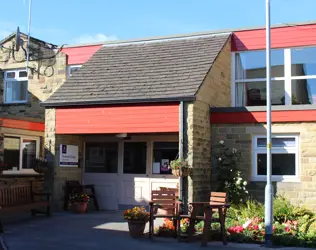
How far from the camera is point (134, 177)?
47.6ft

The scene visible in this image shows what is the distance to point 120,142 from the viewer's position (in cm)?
1483

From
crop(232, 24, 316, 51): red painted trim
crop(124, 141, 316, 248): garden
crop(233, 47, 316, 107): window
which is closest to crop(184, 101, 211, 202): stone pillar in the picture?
crop(124, 141, 316, 248): garden

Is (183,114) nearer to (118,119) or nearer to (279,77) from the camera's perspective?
(118,119)

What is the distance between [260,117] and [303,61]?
344 centimetres

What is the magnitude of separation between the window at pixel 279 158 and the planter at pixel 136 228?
4233 millimetres

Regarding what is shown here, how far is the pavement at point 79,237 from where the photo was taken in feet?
29.7

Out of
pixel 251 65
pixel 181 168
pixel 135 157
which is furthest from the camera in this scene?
pixel 251 65

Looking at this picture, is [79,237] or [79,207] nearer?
[79,237]

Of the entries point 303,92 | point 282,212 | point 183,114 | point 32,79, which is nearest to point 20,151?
point 32,79

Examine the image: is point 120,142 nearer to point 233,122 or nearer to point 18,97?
point 233,122

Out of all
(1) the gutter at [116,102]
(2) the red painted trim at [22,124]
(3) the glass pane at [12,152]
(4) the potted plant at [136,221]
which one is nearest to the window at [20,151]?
(3) the glass pane at [12,152]

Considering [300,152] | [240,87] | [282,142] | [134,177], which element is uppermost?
[240,87]

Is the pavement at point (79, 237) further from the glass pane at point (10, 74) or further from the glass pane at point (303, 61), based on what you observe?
the glass pane at point (10, 74)

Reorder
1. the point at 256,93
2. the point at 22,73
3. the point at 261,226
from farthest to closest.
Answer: the point at 22,73 < the point at 256,93 < the point at 261,226
